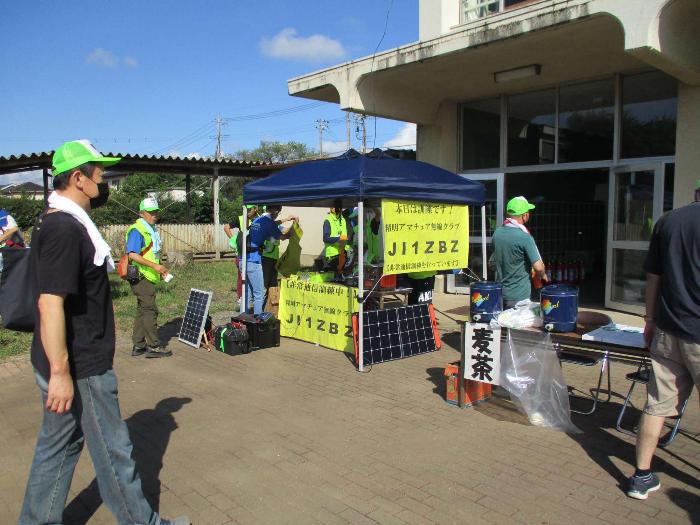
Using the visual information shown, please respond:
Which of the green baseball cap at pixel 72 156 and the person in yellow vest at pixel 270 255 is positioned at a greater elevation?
the green baseball cap at pixel 72 156

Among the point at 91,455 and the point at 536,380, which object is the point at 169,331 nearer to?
the point at 536,380

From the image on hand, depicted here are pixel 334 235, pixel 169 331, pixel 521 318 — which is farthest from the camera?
pixel 334 235

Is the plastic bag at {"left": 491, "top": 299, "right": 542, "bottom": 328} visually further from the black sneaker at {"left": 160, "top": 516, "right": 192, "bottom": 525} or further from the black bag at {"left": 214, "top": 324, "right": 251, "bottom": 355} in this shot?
the black bag at {"left": 214, "top": 324, "right": 251, "bottom": 355}

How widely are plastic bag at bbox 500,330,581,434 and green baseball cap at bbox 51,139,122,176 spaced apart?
3412 mm

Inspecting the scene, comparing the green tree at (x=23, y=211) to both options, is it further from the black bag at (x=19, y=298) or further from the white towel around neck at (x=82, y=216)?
the white towel around neck at (x=82, y=216)

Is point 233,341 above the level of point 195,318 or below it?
below

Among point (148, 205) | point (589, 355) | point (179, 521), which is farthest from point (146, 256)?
point (589, 355)

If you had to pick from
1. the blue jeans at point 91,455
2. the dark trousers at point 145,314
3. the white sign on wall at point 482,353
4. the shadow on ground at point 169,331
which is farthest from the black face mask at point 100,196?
the shadow on ground at point 169,331

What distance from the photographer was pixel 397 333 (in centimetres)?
674

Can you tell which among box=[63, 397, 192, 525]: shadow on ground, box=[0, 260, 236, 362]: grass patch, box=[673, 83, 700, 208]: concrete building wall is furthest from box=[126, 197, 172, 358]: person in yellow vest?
box=[673, 83, 700, 208]: concrete building wall

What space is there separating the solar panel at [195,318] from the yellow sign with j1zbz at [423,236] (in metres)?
2.71

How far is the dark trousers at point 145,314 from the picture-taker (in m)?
6.72

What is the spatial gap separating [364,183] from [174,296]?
696 centimetres

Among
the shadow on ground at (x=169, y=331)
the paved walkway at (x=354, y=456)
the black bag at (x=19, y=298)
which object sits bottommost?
the paved walkway at (x=354, y=456)
